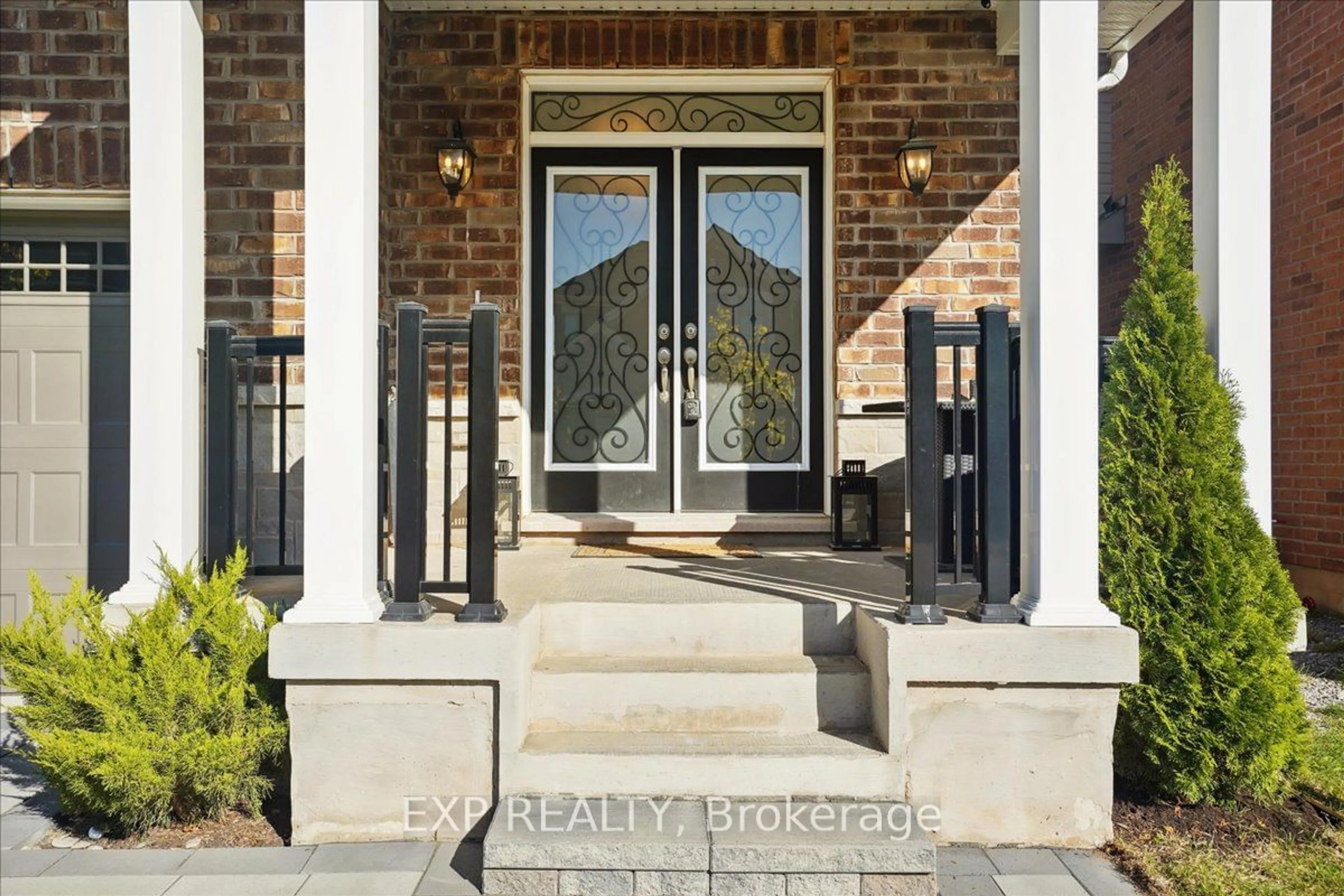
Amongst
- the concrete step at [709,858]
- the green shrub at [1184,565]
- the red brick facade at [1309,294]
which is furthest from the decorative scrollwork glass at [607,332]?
the red brick facade at [1309,294]

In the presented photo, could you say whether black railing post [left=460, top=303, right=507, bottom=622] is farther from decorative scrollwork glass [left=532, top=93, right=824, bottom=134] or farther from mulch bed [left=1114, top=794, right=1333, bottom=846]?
decorative scrollwork glass [left=532, top=93, right=824, bottom=134]

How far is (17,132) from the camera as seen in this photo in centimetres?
417

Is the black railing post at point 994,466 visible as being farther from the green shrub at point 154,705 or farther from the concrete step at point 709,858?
the green shrub at point 154,705

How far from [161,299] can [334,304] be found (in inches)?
32.7

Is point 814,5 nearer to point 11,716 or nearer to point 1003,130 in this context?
point 1003,130

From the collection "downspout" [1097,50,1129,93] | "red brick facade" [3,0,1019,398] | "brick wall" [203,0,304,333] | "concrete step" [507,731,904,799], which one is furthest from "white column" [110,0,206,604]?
"downspout" [1097,50,1129,93]

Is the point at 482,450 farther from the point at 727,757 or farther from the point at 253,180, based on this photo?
the point at 253,180

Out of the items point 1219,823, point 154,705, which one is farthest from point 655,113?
point 1219,823

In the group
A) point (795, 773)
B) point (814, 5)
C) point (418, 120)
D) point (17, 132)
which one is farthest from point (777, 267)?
point (17, 132)

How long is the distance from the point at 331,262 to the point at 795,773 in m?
2.01

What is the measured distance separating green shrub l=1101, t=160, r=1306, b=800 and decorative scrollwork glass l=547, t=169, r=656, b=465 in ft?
8.45

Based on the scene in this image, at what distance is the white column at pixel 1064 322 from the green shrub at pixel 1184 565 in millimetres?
189

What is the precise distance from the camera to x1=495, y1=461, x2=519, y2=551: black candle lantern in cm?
440

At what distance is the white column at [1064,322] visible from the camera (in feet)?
8.61
